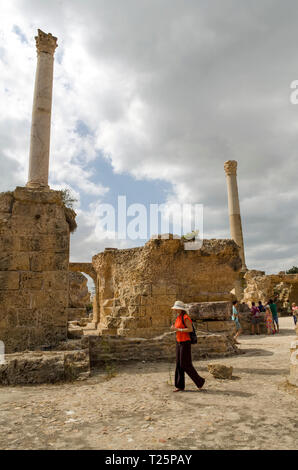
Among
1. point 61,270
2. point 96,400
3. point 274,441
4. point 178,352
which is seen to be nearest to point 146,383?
point 178,352

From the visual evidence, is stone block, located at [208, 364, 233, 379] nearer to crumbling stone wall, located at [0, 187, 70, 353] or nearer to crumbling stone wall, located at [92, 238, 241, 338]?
crumbling stone wall, located at [0, 187, 70, 353]

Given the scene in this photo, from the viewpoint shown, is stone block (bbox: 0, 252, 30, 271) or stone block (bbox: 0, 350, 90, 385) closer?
stone block (bbox: 0, 350, 90, 385)

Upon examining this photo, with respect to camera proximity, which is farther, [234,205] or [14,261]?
[234,205]

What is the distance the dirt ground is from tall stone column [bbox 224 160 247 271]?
19.5m

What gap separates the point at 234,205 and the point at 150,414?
23409mm

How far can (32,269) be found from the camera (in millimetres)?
6543

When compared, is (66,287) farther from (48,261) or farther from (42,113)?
(42,113)

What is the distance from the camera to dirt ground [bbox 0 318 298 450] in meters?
2.60

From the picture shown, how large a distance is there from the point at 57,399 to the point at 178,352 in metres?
1.77

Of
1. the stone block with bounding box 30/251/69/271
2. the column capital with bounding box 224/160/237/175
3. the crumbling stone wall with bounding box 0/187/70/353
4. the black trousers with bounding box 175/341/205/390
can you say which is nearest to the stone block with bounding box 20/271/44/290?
the crumbling stone wall with bounding box 0/187/70/353

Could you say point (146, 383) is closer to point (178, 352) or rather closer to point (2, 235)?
point (178, 352)

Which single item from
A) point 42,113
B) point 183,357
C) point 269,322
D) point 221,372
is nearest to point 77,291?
point 269,322

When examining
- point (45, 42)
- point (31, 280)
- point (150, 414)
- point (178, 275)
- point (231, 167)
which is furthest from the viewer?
point (231, 167)

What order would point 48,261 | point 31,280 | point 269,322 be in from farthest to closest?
1. point 269,322
2. point 48,261
3. point 31,280
